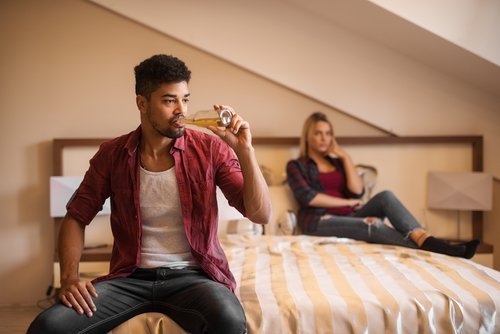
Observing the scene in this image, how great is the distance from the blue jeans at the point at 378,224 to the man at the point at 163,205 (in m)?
1.19

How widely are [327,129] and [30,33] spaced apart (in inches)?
74.6

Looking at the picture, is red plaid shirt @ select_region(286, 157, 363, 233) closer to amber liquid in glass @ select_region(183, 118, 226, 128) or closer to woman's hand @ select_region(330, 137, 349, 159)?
woman's hand @ select_region(330, 137, 349, 159)

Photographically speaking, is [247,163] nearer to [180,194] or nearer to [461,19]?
[180,194]

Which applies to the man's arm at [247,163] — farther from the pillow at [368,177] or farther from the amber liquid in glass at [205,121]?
the pillow at [368,177]

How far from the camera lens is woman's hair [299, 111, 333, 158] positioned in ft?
10.4

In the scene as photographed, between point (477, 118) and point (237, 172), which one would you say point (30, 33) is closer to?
point (237, 172)

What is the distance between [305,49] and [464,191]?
128 centimetres

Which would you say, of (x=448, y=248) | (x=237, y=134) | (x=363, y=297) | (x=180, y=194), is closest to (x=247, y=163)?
(x=237, y=134)

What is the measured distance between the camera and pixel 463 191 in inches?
125

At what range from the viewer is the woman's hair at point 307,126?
317 centimetres

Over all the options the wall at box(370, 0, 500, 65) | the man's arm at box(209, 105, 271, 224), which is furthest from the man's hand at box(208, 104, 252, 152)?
the wall at box(370, 0, 500, 65)

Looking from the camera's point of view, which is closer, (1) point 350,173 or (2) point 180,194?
(2) point 180,194

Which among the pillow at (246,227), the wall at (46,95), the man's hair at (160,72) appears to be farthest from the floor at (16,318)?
the man's hair at (160,72)

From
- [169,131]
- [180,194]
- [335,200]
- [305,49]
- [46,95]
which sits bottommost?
[335,200]
